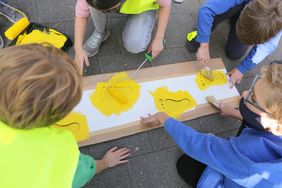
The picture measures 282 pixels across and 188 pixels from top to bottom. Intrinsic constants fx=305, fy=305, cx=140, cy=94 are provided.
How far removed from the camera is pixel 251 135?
3.67ft

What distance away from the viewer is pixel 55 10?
1.95 metres

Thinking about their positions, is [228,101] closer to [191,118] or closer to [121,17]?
[191,118]

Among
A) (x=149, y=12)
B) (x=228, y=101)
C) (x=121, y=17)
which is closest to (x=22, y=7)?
(x=121, y=17)

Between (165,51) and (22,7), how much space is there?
0.94 meters

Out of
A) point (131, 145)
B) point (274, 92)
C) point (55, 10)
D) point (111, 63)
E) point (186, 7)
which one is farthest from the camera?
point (186, 7)

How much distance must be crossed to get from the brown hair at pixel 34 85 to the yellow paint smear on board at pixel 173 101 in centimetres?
89

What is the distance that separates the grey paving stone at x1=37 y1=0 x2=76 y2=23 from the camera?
1.91m

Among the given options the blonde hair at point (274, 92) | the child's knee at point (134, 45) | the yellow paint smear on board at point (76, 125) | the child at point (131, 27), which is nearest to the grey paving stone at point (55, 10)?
the child at point (131, 27)

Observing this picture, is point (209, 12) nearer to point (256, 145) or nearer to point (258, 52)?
point (258, 52)

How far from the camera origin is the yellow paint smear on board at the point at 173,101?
5.55 feet

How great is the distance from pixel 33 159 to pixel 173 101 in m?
1.03

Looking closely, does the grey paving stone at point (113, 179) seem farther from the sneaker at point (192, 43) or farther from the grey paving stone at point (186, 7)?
the grey paving stone at point (186, 7)

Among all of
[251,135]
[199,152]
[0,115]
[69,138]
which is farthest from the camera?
[199,152]

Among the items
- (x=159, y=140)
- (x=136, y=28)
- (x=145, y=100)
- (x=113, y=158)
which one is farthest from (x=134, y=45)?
(x=113, y=158)
